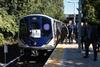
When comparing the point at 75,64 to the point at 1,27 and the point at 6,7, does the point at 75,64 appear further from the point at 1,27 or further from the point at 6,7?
the point at 6,7

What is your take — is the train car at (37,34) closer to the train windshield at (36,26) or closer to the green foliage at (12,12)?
the train windshield at (36,26)

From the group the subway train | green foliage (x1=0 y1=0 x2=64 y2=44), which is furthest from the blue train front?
green foliage (x1=0 y1=0 x2=64 y2=44)

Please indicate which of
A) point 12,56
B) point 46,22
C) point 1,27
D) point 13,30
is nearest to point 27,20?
point 46,22

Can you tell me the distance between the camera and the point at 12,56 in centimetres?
3050

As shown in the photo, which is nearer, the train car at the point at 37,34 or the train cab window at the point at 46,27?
the train car at the point at 37,34

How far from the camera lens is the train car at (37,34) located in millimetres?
26844

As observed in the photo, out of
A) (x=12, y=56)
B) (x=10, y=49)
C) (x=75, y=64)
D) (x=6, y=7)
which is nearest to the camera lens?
(x=75, y=64)

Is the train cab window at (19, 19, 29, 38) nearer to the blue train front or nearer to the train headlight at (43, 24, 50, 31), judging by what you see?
the blue train front

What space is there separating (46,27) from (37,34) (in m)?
0.79

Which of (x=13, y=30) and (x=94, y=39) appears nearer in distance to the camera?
(x=94, y=39)

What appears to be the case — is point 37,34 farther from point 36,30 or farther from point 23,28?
point 23,28

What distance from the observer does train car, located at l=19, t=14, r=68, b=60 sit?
88.1ft

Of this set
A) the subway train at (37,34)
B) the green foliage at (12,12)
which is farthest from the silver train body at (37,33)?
the green foliage at (12,12)

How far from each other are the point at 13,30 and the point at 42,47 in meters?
11.2
